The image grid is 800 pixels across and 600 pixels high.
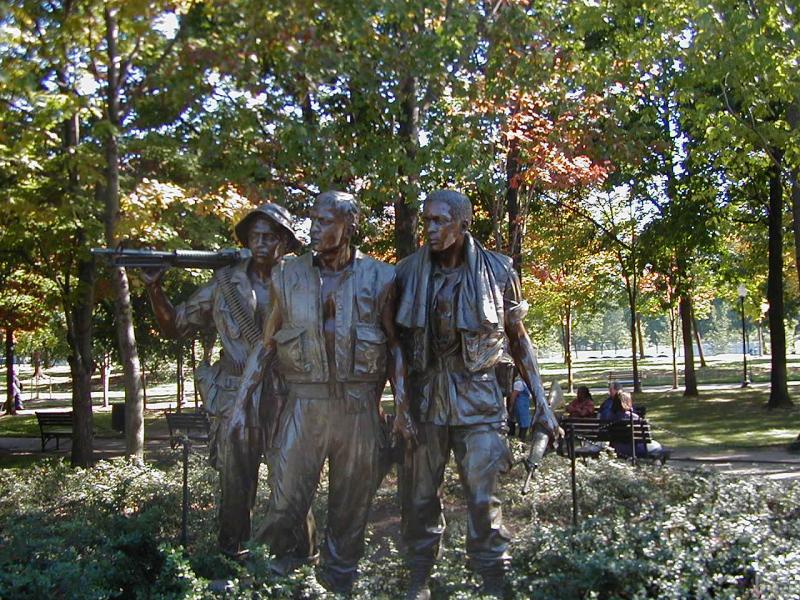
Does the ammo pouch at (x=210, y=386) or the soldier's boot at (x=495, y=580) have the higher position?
the ammo pouch at (x=210, y=386)

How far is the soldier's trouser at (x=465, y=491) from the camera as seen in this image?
455 centimetres

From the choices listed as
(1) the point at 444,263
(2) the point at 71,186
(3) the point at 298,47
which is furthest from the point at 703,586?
(2) the point at 71,186

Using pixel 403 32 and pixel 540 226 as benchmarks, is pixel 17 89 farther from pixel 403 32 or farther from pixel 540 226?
pixel 540 226

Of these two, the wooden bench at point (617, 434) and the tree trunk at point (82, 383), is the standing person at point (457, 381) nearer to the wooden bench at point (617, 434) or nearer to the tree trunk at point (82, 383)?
the wooden bench at point (617, 434)

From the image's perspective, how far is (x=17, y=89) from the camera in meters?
7.88

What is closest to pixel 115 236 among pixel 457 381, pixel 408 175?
pixel 408 175

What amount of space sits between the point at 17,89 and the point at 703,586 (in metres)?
6.87

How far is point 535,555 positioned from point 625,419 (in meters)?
6.62

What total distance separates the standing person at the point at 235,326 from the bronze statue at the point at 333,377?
1.80 ft

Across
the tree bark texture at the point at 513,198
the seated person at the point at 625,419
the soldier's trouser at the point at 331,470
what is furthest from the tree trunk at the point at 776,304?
the soldier's trouser at the point at 331,470

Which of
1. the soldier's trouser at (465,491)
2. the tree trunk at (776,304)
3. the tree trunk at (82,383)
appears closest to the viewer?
the soldier's trouser at (465,491)

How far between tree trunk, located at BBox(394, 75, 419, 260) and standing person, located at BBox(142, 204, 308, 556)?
3.87 meters

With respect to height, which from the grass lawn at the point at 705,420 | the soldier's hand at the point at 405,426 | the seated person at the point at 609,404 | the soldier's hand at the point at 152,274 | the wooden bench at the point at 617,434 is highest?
the soldier's hand at the point at 152,274

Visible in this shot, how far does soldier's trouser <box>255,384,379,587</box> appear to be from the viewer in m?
4.57
